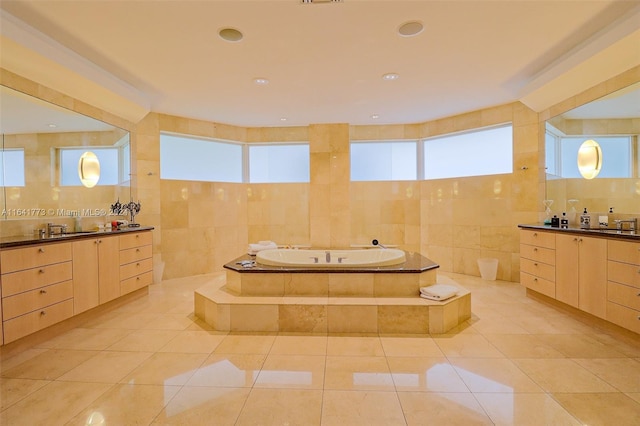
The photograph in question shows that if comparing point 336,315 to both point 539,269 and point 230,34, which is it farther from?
point 230,34

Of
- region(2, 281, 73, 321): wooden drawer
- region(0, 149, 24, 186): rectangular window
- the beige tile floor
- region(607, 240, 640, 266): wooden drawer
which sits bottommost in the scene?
the beige tile floor

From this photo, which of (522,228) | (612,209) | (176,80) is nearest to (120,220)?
(176,80)

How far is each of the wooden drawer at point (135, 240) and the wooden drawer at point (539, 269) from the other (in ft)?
15.4

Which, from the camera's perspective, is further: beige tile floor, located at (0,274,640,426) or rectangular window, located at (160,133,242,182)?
rectangular window, located at (160,133,242,182)

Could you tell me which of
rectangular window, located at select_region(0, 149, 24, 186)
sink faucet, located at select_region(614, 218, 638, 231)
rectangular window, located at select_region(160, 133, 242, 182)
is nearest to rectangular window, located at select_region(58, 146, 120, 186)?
rectangular window, located at select_region(0, 149, 24, 186)

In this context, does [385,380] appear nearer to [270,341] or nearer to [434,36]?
[270,341]

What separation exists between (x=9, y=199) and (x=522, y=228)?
5293mm

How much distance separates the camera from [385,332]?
2.69m

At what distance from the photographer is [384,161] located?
219 inches

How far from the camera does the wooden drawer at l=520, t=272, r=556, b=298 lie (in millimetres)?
3202

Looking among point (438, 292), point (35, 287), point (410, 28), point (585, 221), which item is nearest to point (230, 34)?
point (410, 28)

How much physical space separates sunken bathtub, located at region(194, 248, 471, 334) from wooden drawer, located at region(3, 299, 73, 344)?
1.10m

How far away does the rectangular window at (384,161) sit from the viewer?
5.53 meters

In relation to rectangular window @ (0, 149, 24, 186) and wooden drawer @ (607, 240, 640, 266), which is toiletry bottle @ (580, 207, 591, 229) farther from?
rectangular window @ (0, 149, 24, 186)
